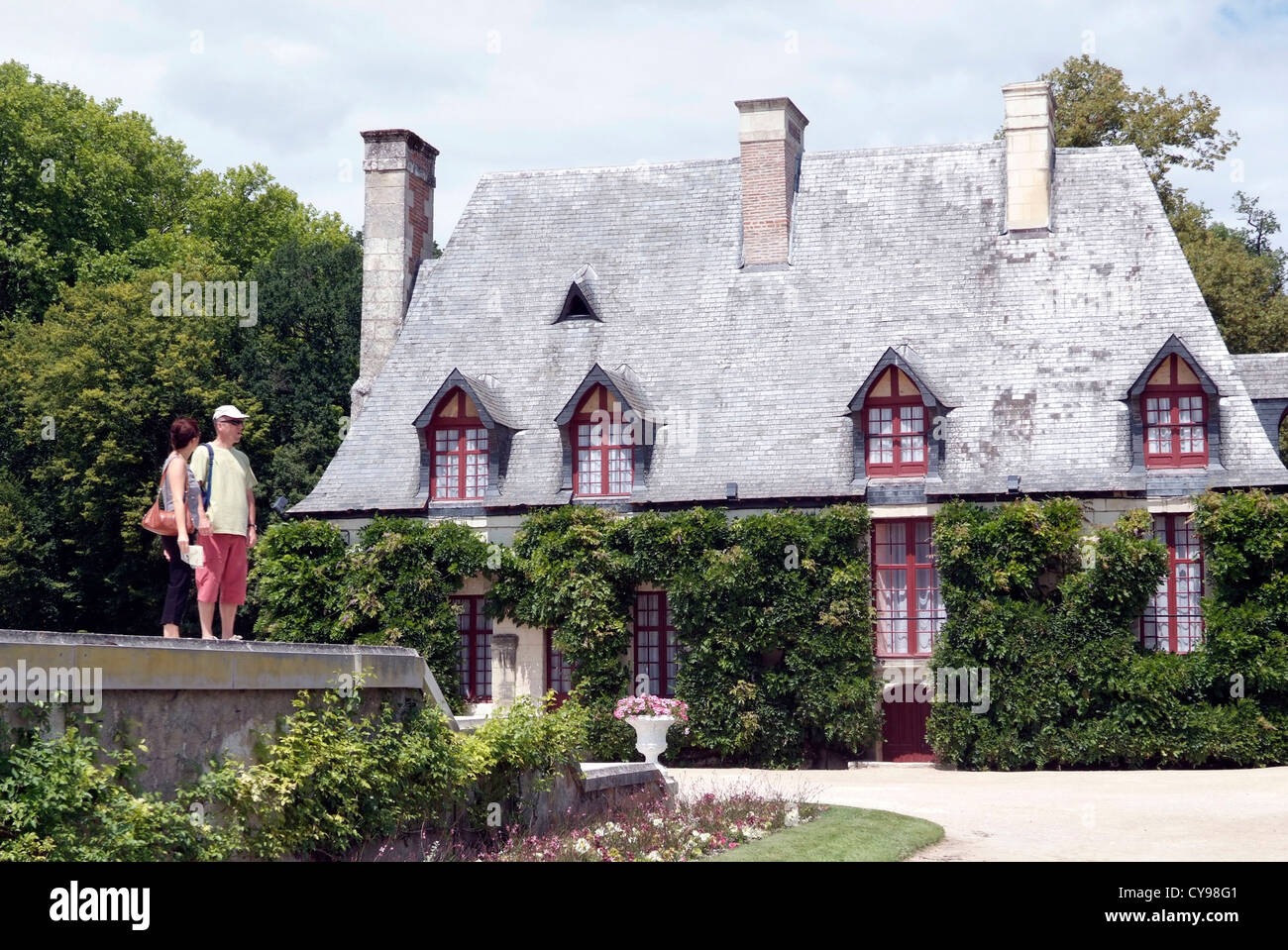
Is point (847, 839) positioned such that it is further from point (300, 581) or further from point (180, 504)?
point (300, 581)

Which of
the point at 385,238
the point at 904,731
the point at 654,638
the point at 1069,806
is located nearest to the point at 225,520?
the point at 1069,806

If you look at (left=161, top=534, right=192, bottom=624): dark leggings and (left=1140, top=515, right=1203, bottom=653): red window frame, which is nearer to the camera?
(left=161, top=534, right=192, bottom=624): dark leggings

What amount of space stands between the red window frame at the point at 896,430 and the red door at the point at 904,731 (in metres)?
3.76

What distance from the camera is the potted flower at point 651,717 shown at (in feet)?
78.4

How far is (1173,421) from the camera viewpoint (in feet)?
85.8

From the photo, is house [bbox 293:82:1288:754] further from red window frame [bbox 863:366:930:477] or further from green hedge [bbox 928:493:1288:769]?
green hedge [bbox 928:493:1288:769]

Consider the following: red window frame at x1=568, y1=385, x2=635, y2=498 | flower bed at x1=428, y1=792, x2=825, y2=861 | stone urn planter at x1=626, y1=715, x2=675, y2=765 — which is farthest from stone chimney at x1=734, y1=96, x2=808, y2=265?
flower bed at x1=428, y1=792, x2=825, y2=861

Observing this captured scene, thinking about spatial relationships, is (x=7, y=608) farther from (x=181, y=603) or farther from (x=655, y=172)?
(x=181, y=603)

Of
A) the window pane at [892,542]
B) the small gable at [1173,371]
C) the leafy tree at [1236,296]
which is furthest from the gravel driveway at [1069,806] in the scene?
the leafy tree at [1236,296]

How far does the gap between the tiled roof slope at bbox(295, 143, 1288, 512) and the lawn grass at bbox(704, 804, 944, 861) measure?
10088 mm

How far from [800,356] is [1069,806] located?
1188 centimetres

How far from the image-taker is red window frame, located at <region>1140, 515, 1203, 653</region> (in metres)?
25.6
